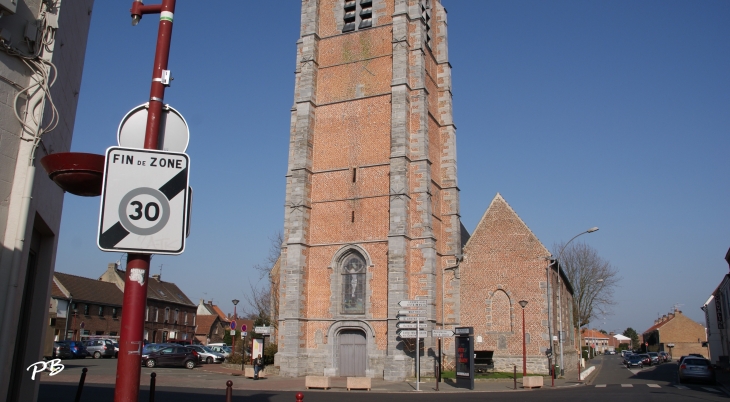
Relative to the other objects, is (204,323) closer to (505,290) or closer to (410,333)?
(505,290)

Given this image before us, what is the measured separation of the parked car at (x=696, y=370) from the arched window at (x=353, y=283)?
15218 millimetres

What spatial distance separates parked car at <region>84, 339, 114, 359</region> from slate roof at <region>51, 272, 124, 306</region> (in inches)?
350

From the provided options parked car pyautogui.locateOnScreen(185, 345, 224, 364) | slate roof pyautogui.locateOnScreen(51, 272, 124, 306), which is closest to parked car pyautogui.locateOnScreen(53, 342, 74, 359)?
parked car pyautogui.locateOnScreen(185, 345, 224, 364)

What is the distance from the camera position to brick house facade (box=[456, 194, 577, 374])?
30391mm

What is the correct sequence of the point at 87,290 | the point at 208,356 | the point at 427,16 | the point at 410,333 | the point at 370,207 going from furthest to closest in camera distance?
the point at 87,290, the point at 208,356, the point at 427,16, the point at 370,207, the point at 410,333

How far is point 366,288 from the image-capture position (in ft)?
92.9

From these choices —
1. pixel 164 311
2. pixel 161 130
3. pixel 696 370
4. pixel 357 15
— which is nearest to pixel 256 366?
pixel 357 15

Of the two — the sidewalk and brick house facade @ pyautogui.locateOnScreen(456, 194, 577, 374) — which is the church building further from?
the sidewalk

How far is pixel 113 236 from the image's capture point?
12.3 ft

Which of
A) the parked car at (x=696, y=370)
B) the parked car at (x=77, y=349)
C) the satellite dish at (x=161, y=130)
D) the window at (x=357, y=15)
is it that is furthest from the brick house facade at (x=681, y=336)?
the satellite dish at (x=161, y=130)

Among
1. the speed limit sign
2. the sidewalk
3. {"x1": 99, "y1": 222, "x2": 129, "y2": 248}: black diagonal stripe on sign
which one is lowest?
the sidewalk

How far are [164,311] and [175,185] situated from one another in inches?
2386

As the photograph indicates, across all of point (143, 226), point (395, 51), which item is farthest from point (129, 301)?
point (395, 51)

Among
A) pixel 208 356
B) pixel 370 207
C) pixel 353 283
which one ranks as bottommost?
pixel 208 356
